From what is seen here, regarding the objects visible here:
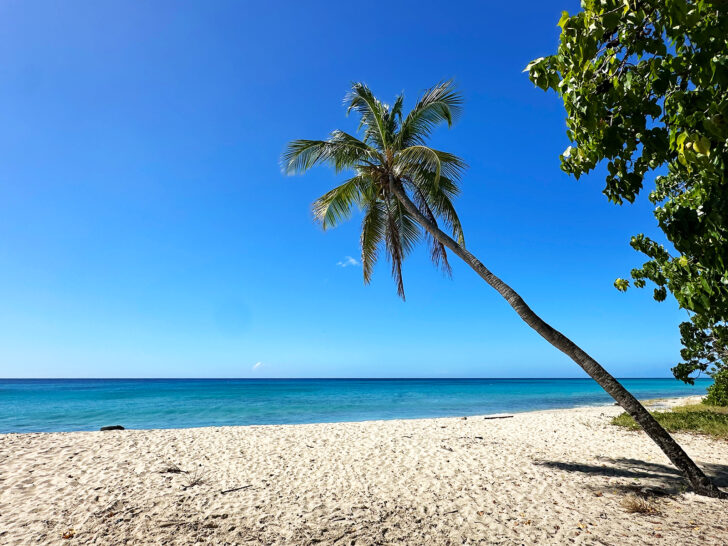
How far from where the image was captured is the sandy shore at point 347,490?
454 centimetres

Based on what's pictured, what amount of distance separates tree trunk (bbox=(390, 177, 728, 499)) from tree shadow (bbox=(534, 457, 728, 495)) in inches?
15.1

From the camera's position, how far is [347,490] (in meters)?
6.10

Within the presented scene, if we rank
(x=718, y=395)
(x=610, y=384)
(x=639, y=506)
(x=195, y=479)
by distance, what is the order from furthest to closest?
(x=718, y=395), (x=195, y=479), (x=610, y=384), (x=639, y=506)

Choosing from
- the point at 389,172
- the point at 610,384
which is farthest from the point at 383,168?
the point at 610,384

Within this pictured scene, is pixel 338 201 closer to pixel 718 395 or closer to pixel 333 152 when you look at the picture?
pixel 333 152

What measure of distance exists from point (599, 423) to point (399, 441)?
26.2ft

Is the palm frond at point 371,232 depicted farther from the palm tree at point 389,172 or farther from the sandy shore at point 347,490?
the sandy shore at point 347,490

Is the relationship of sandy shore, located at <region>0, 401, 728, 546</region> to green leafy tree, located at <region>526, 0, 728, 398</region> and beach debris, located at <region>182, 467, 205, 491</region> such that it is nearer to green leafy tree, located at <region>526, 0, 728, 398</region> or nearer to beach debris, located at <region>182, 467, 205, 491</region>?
beach debris, located at <region>182, 467, 205, 491</region>

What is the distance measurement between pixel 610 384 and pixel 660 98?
185 inches

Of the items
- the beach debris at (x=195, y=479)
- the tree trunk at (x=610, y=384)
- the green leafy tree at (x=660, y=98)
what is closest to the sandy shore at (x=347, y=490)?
the beach debris at (x=195, y=479)

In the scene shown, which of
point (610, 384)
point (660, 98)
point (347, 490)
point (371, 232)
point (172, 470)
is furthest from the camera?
point (371, 232)

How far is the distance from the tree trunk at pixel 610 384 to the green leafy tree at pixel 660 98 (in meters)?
3.10

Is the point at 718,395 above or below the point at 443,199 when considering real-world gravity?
below

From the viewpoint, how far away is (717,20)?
2.01 m
